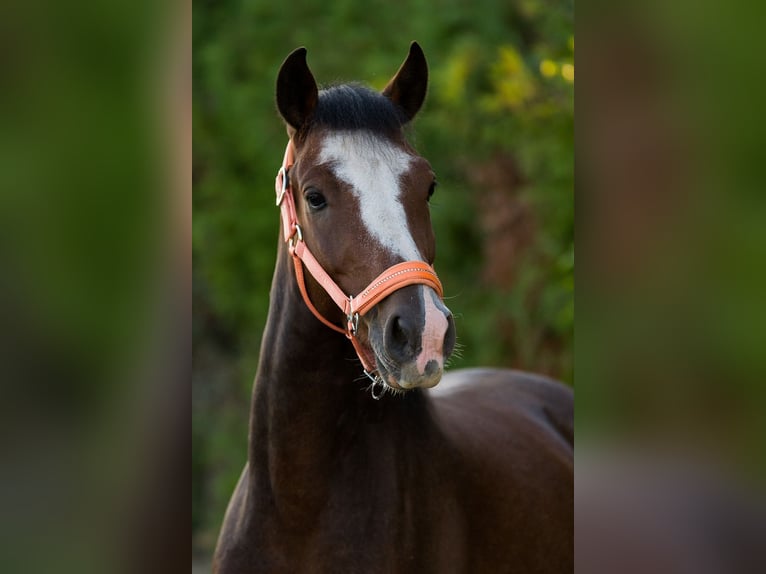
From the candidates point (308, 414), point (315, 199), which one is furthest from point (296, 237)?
point (308, 414)

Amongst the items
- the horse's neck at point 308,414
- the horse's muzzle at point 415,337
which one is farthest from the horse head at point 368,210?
the horse's neck at point 308,414

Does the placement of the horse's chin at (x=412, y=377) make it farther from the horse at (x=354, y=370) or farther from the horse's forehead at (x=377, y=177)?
the horse's forehead at (x=377, y=177)

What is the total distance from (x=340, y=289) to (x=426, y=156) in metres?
5.73

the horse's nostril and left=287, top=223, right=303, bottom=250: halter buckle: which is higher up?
left=287, top=223, right=303, bottom=250: halter buckle

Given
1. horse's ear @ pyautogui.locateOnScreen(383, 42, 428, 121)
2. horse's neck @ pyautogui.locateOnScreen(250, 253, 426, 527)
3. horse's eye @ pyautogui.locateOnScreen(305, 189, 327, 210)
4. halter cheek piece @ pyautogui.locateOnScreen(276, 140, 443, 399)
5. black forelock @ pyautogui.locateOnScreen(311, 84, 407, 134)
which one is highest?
horse's ear @ pyautogui.locateOnScreen(383, 42, 428, 121)

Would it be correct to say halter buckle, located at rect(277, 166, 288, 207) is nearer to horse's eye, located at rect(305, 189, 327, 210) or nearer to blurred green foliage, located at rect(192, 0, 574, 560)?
horse's eye, located at rect(305, 189, 327, 210)

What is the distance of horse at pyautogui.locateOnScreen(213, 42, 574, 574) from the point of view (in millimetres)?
2164

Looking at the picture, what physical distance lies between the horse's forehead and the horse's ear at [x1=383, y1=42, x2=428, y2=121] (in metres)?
0.34

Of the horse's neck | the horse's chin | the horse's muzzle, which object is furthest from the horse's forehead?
the horse's neck

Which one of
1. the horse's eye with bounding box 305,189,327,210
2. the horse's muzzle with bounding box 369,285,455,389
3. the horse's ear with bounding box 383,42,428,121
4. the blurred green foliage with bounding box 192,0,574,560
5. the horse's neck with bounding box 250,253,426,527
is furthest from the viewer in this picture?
the blurred green foliage with bounding box 192,0,574,560
